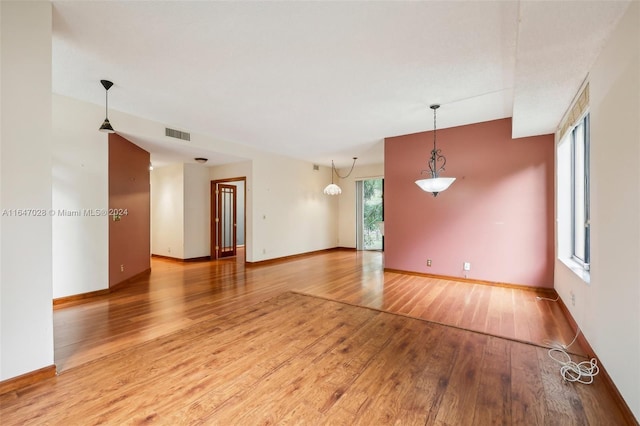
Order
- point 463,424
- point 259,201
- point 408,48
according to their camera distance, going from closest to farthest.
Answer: point 463,424 → point 408,48 → point 259,201

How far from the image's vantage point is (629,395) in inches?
64.6

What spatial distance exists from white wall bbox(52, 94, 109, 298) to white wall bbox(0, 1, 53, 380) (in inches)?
87.1

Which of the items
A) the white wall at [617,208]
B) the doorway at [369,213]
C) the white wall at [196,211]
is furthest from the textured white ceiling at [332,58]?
the doorway at [369,213]

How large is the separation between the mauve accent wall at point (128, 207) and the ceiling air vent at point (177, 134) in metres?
0.70

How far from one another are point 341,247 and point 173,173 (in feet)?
18.4

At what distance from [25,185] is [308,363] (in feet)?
8.24

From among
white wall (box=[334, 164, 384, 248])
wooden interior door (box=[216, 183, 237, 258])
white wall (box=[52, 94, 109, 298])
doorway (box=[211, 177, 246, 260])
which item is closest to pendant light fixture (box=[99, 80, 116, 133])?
white wall (box=[52, 94, 109, 298])

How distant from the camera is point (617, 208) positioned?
1.86 meters

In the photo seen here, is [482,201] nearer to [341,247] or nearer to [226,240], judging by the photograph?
[341,247]

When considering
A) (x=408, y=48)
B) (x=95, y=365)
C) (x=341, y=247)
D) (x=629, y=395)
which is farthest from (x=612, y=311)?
(x=341, y=247)

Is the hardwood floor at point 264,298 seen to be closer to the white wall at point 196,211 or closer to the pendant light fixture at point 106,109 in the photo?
the white wall at point 196,211

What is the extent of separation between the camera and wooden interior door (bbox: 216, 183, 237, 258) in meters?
7.76

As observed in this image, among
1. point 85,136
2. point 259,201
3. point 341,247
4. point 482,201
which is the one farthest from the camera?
point 341,247

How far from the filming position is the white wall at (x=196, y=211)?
7098 millimetres
